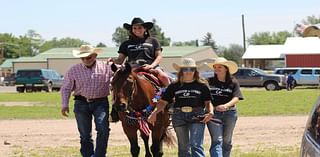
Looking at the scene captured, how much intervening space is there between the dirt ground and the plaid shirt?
2.83 metres

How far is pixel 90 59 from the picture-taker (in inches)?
407

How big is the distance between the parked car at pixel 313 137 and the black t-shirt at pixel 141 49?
629 centimetres

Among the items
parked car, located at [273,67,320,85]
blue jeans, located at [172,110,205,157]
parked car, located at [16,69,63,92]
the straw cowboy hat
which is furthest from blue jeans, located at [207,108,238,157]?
parked car, located at [273,67,320,85]

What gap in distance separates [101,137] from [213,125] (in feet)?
6.26

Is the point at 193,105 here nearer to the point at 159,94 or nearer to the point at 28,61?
the point at 159,94

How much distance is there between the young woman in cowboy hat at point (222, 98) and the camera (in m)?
9.29

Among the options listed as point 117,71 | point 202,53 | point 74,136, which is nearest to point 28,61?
point 202,53

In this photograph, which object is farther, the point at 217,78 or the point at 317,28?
the point at 217,78

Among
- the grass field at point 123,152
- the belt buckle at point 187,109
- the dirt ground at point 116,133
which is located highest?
the belt buckle at point 187,109

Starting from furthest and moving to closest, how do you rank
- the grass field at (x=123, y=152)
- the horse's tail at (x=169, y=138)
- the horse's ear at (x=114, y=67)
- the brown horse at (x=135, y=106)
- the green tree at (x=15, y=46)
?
the green tree at (x=15, y=46) → the grass field at (x=123, y=152) → the horse's tail at (x=169, y=138) → the horse's ear at (x=114, y=67) → the brown horse at (x=135, y=106)

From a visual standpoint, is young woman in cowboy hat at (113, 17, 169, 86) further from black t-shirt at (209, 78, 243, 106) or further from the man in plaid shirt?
black t-shirt at (209, 78, 243, 106)

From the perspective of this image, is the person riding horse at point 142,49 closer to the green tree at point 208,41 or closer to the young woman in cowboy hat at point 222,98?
the young woman in cowboy hat at point 222,98

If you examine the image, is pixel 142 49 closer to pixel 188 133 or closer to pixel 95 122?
pixel 95 122

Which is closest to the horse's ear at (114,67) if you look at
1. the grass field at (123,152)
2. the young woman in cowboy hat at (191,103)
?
the young woman in cowboy hat at (191,103)
